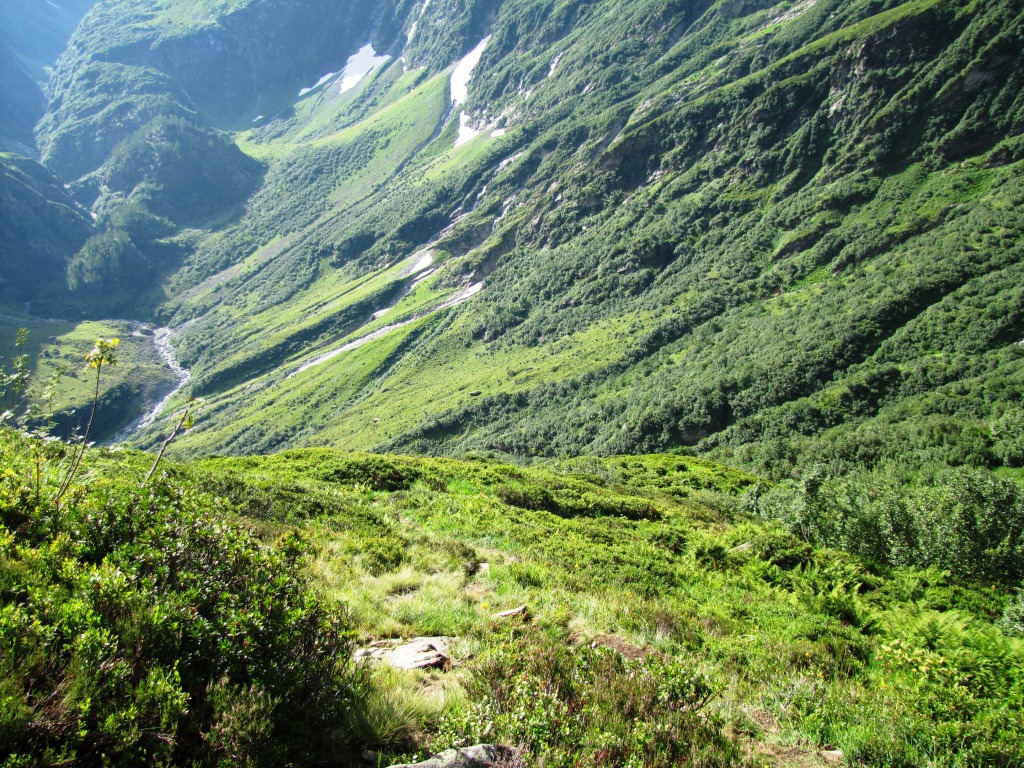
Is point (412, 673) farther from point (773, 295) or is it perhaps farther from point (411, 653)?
point (773, 295)

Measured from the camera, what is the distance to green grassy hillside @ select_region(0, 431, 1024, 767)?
3455 mm

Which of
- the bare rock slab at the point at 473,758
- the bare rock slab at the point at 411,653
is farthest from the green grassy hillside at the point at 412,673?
the bare rock slab at the point at 411,653

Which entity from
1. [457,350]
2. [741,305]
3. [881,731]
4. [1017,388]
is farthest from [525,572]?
[457,350]

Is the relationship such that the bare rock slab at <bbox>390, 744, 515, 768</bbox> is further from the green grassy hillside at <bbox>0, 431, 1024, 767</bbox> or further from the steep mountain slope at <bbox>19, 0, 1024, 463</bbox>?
the steep mountain slope at <bbox>19, 0, 1024, 463</bbox>

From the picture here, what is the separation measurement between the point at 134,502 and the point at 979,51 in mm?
216539

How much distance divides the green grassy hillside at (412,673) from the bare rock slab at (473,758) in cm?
16

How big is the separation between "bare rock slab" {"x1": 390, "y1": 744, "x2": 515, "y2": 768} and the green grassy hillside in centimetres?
16

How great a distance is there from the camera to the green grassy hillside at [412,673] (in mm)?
3455

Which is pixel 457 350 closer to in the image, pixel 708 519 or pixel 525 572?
pixel 708 519

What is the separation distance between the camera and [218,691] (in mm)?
3699

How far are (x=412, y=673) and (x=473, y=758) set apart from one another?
61.6 inches

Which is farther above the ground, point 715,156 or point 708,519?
point 715,156

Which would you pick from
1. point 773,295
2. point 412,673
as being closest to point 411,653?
point 412,673

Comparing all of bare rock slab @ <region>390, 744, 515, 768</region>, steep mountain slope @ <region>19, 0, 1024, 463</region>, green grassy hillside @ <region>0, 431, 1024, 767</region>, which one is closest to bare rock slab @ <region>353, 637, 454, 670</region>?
green grassy hillside @ <region>0, 431, 1024, 767</region>
